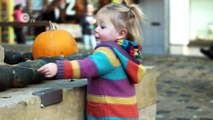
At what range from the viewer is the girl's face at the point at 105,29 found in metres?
2.94

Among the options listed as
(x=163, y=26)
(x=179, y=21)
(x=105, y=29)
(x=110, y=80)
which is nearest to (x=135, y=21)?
(x=105, y=29)

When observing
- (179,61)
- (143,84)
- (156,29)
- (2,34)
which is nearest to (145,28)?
(156,29)

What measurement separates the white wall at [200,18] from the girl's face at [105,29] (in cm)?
1464

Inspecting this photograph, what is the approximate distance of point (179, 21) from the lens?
1727 cm

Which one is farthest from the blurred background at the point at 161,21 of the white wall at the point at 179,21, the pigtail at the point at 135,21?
the pigtail at the point at 135,21

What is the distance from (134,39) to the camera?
3029 millimetres

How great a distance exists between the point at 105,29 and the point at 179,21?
574 inches

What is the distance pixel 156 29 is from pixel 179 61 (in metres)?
3.39

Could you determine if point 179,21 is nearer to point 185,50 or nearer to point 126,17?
point 185,50

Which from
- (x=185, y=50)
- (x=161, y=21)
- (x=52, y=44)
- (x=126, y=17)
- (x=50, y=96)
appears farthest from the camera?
(x=161, y=21)

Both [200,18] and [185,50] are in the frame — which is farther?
[200,18]

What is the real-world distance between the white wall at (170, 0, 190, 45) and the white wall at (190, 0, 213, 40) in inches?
8.5

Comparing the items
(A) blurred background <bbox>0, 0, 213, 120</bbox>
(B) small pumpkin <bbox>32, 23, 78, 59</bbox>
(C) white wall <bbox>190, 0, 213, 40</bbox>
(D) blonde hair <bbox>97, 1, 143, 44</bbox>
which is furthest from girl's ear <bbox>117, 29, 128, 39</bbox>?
(C) white wall <bbox>190, 0, 213, 40</bbox>

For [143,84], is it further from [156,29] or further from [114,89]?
[156,29]
